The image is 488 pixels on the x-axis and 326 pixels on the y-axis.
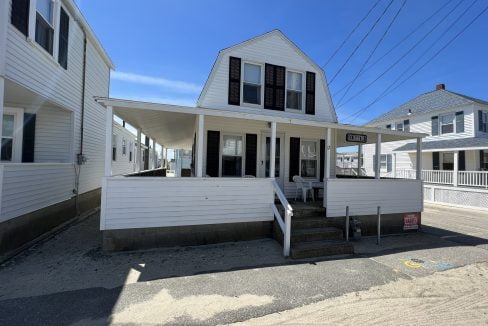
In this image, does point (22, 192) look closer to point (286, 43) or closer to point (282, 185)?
point (282, 185)

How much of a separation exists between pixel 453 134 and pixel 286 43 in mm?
15539

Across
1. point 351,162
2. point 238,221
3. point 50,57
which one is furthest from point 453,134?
point 50,57

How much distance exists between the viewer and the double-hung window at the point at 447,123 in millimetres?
18008

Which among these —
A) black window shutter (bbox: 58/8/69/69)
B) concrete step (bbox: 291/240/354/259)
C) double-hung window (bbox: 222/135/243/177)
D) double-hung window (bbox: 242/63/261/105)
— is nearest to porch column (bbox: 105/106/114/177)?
double-hung window (bbox: 222/135/243/177)

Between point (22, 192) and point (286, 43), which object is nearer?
point (22, 192)

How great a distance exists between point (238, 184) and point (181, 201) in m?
1.45

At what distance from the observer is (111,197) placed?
5.53 meters

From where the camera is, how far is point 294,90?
946cm

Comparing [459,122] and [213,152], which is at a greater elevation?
[459,122]

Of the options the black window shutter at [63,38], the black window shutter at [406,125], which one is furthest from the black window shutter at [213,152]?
the black window shutter at [406,125]

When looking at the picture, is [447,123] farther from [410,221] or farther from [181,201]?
[181,201]

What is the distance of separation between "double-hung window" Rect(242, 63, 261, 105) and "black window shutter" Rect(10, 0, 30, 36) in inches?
229

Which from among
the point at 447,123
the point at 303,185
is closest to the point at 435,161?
the point at 447,123

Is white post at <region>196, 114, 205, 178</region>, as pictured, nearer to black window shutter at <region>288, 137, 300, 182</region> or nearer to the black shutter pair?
the black shutter pair
